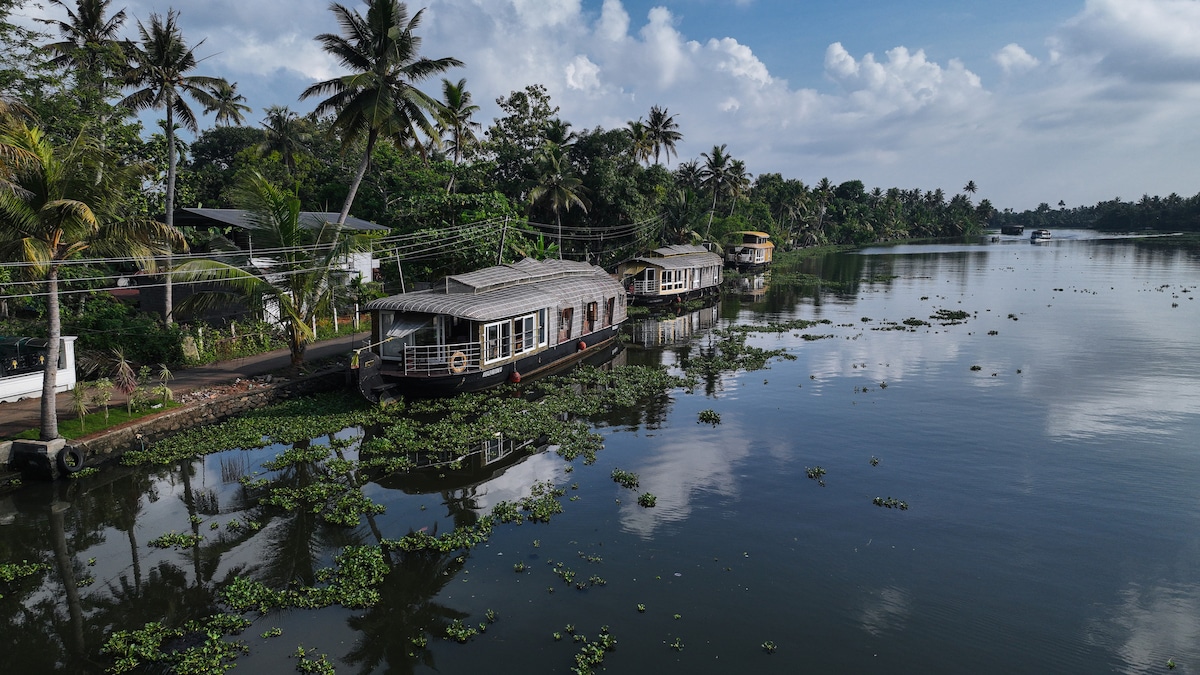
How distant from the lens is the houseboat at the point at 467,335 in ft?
73.4

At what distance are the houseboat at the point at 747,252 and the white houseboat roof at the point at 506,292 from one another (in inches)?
1807

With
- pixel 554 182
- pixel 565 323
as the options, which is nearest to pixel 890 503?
pixel 565 323

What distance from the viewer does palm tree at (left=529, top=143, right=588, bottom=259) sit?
52.2 m

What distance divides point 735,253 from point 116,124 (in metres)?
62.0

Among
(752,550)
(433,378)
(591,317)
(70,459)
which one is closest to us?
(752,550)

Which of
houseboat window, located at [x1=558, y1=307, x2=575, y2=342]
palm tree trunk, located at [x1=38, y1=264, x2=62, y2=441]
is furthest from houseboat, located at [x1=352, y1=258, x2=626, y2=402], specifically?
palm tree trunk, located at [x1=38, y1=264, x2=62, y2=441]

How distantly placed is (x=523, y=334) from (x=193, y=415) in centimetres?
1131

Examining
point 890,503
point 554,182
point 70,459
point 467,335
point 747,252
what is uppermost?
point 554,182

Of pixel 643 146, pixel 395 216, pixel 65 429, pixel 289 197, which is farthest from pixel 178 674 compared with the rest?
pixel 643 146

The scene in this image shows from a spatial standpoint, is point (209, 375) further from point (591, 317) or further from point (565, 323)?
point (591, 317)

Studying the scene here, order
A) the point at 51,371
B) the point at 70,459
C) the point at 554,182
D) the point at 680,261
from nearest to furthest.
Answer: the point at 51,371 < the point at 70,459 < the point at 554,182 < the point at 680,261

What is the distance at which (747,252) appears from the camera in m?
78.2

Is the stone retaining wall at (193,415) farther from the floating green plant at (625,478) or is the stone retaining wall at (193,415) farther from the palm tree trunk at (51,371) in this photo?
the floating green plant at (625,478)

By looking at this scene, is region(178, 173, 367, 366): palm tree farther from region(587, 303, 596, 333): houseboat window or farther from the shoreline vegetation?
region(587, 303, 596, 333): houseboat window
